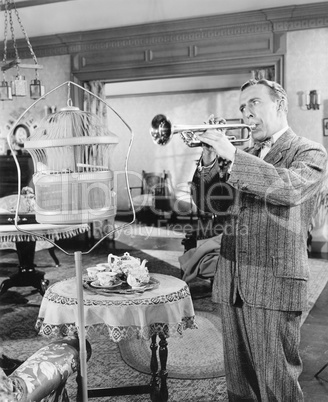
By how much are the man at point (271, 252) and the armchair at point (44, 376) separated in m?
0.77

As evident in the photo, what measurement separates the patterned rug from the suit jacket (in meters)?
1.26

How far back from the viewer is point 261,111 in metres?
2.21

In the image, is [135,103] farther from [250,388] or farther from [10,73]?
[250,388]

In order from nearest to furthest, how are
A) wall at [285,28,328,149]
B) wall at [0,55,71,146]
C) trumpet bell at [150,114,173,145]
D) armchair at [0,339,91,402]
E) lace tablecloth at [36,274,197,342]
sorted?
armchair at [0,339,91,402] < trumpet bell at [150,114,173,145] < lace tablecloth at [36,274,197,342] < wall at [285,28,328,149] < wall at [0,55,71,146]

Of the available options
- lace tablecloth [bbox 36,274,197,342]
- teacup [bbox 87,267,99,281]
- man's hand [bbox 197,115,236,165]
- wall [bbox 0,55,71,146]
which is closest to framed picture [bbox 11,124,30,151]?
wall [bbox 0,55,71,146]

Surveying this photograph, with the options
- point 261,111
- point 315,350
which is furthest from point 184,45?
point 261,111

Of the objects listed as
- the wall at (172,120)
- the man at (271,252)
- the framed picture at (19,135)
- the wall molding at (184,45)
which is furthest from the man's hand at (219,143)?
the wall at (172,120)

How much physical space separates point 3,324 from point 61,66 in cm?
541

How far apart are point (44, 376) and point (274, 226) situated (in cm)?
114

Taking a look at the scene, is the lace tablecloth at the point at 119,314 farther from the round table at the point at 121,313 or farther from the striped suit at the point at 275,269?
the striped suit at the point at 275,269

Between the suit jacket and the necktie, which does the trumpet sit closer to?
the necktie

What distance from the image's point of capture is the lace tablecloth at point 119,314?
264 centimetres

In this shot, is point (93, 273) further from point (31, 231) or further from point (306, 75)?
point (306, 75)

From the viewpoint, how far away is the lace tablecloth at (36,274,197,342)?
8.65 ft
